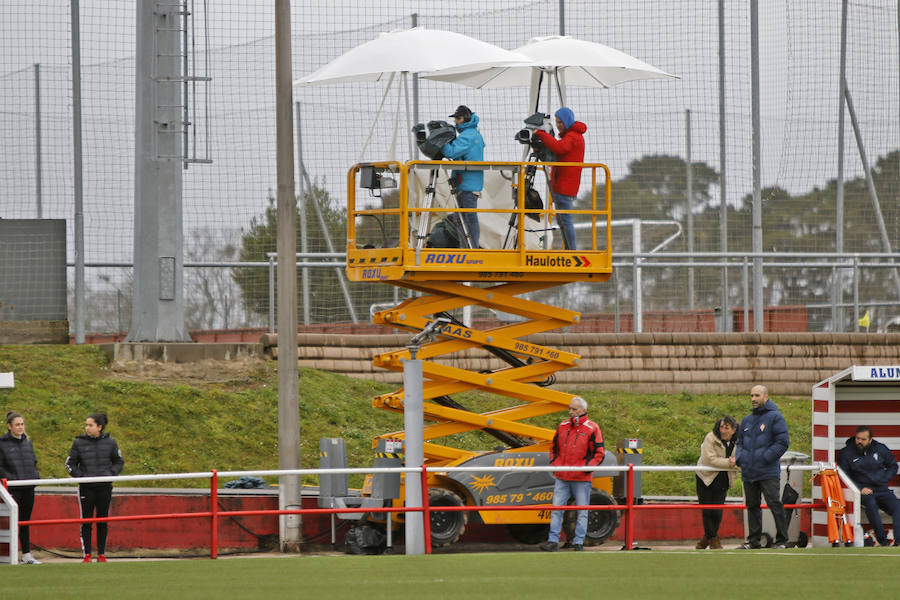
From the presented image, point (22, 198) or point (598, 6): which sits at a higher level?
point (598, 6)

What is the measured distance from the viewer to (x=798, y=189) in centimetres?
2581

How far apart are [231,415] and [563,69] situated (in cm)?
651

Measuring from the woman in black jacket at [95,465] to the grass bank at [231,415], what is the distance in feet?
9.03

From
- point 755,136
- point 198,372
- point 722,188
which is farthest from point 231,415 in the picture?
point 755,136

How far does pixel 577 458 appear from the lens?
53.5ft

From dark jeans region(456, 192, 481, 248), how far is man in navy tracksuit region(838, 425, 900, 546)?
4.80 meters

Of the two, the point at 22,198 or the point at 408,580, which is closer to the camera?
the point at 408,580

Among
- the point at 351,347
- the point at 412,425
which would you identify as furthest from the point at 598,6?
the point at 412,425

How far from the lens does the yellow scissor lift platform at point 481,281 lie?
17141 mm

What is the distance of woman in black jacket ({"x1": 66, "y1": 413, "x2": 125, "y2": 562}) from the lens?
15.8 metres

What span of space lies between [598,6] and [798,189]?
182 inches

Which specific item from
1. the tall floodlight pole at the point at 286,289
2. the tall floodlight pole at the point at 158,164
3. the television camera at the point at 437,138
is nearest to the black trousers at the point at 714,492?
the tall floodlight pole at the point at 286,289

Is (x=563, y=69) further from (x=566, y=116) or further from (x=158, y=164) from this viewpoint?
(x=158, y=164)

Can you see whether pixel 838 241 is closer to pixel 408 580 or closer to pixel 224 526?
pixel 224 526
